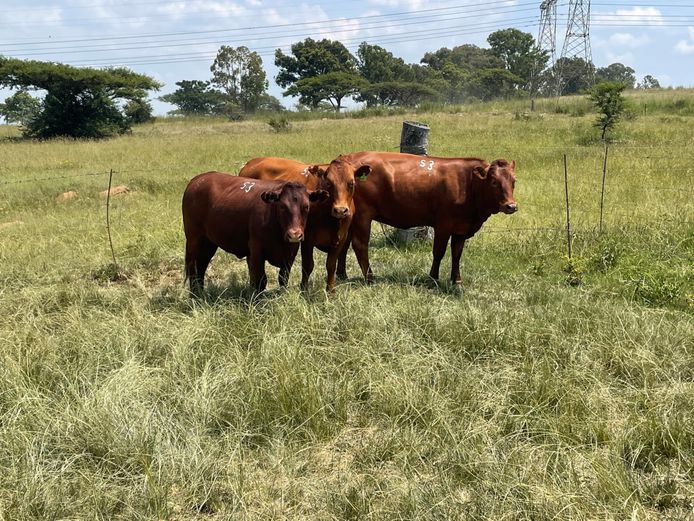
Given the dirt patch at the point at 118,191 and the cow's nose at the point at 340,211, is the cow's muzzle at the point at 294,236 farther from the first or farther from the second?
the dirt patch at the point at 118,191

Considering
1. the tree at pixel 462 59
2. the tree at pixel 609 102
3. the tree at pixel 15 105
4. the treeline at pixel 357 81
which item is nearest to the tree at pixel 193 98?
the treeline at pixel 357 81

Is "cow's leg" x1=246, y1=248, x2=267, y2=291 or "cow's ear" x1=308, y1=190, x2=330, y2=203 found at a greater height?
"cow's ear" x1=308, y1=190, x2=330, y2=203

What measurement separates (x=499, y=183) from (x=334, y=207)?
173 centimetres

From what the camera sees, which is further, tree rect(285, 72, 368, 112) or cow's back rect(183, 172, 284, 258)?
tree rect(285, 72, 368, 112)

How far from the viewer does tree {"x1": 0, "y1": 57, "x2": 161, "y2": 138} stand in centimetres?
2852

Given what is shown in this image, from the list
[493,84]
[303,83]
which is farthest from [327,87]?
[493,84]

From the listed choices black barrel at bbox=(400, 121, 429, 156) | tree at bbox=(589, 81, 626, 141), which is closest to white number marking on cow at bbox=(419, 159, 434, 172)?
black barrel at bbox=(400, 121, 429, 156)

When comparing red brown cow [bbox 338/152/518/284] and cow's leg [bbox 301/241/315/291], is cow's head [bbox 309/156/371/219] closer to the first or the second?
cow's leg [bbox 301/241/315/291]

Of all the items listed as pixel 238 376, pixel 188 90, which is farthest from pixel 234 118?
pixel 188 90

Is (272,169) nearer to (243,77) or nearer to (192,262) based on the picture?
(192,262)

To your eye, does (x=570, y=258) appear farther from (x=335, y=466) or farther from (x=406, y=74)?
(x=406, y=74)

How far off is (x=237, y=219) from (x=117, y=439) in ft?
8.88

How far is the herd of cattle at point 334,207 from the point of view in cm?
512

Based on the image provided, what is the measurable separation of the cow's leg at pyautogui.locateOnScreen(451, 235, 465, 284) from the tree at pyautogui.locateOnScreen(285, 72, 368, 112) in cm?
4636
